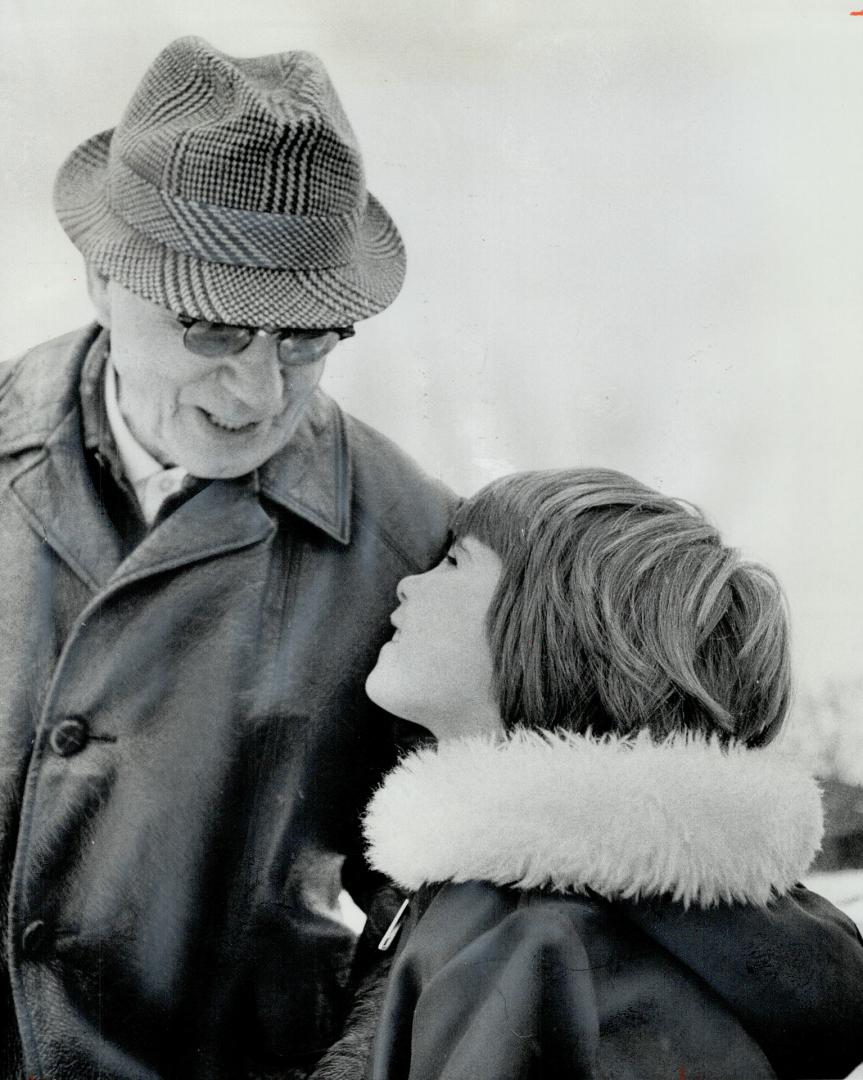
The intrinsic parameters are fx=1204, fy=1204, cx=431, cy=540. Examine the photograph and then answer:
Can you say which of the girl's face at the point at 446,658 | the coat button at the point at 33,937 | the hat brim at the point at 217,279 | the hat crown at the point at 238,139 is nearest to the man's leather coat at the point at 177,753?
the coat button at the point at 33,937

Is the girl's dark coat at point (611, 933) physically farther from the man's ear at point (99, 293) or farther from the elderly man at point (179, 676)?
the man's ear at point (99, 293)

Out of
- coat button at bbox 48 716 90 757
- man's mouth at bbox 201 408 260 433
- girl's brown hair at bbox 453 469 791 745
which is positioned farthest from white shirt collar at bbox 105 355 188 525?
girl's brown hair at bbox 453 469 791 745

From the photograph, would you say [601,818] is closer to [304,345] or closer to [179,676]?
[179,676]

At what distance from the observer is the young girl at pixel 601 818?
189 centimetres

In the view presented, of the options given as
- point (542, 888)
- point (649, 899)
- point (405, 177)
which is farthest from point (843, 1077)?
point (405, 177)

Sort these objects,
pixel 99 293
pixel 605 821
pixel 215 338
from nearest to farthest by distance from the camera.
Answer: pixel 605 821, pixel 215 338, pixel 99 293

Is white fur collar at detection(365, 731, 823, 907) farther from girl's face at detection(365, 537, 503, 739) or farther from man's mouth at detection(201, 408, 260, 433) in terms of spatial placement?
man's mouth at detection(201, 408, 260, 433)

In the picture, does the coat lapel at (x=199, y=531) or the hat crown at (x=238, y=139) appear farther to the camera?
the coat lapel at (x=199, y=531)

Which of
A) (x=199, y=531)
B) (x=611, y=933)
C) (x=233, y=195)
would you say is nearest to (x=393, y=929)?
(x=611, y=933)

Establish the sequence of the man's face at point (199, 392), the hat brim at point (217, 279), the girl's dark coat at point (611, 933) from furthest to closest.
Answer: the man's face at point (199, 392) → the hat brim at point (217, 279) → the girl's dark coat at point (611, 933)

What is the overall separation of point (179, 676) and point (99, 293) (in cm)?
71

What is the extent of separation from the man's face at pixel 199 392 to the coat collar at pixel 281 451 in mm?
49

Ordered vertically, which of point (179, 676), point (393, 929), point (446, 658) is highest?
point (446, 658)

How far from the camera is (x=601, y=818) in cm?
192
